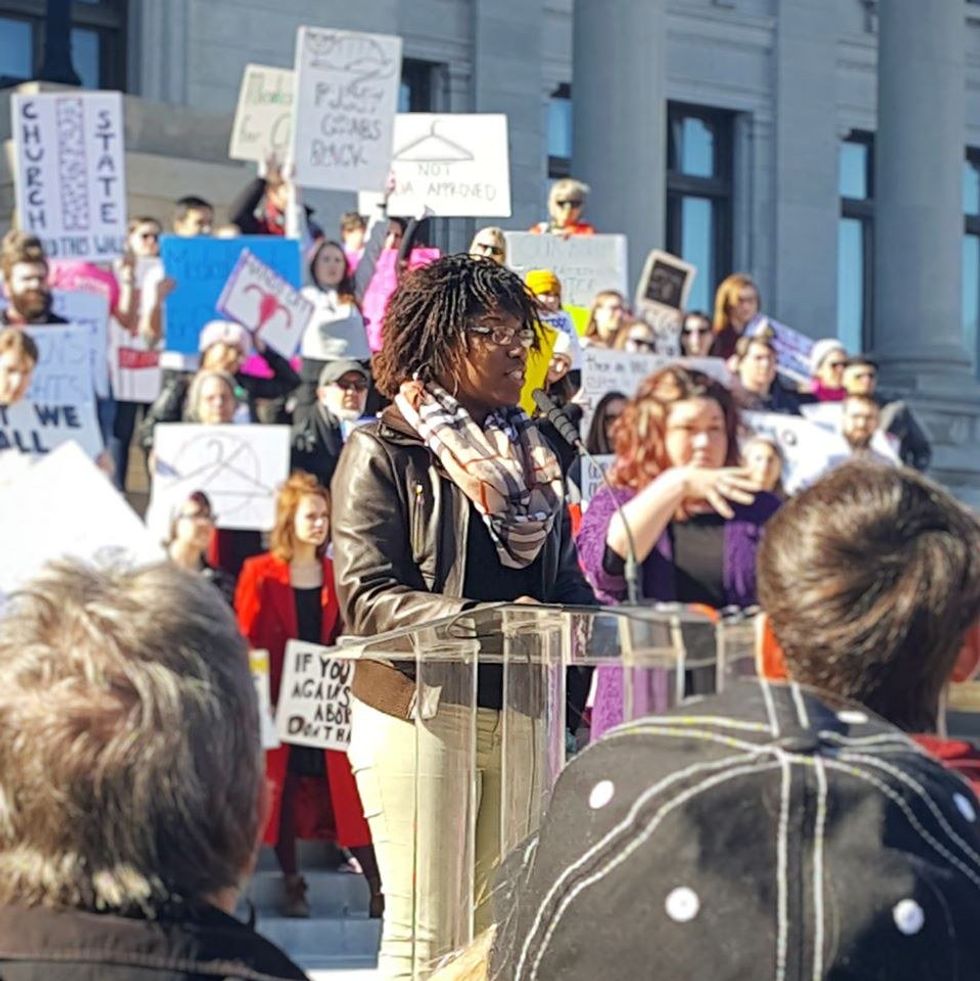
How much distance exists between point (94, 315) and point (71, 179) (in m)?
1.07

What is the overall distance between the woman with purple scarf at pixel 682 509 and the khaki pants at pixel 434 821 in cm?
116

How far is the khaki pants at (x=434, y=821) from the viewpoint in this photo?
470 centimetres

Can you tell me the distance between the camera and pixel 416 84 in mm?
26125

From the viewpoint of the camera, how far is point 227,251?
12367 mm

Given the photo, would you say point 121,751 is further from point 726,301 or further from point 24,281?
point 726,301

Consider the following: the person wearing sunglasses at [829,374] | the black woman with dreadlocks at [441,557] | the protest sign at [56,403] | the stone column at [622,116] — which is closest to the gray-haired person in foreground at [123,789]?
the black woman with dreadlocks at [441,557]

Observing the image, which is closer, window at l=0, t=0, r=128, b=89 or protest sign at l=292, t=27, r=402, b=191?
protest sign at l=292, t=27, r=402, b=191

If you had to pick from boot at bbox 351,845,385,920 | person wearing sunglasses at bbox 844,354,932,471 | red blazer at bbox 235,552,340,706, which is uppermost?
person wearing sunglasses at bbox 844,354,932,471

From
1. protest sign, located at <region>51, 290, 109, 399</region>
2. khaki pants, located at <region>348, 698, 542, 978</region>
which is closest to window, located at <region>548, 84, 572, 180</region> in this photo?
protest sign, located at <region>51, 290, 109, 399</region>

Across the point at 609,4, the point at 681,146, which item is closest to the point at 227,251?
the point at 609,4

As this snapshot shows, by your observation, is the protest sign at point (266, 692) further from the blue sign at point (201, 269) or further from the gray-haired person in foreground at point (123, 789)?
the gray-haired person in foreground at point (123, 789)

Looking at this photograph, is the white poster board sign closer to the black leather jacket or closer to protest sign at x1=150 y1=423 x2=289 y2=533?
the black leather jacket

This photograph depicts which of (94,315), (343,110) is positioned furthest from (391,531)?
(94,315)

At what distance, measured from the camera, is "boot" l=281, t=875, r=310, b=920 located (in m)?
9.58
